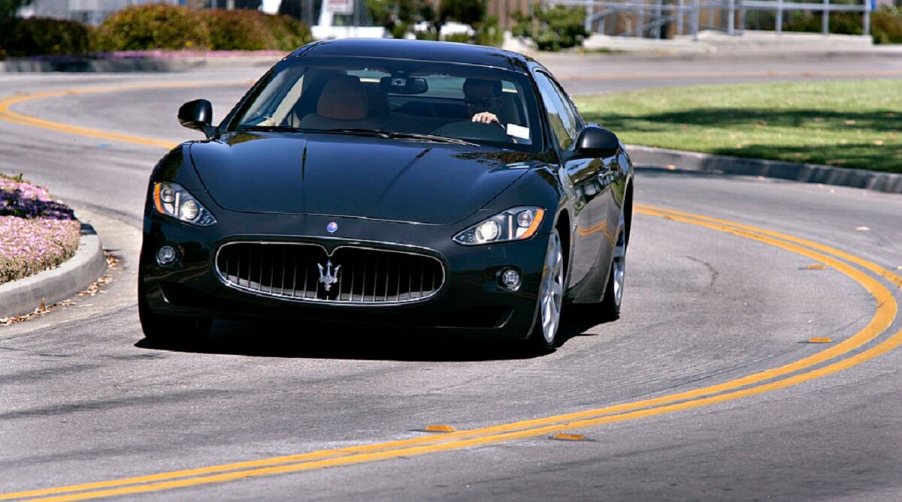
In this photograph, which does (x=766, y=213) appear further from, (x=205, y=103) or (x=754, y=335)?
(x=205, y=103)

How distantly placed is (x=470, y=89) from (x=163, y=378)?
2.79 metres

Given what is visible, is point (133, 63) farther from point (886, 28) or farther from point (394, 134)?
point (394, 134)

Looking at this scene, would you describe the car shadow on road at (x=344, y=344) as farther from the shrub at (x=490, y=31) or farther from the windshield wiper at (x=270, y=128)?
the shrub at (x=490, y=31)

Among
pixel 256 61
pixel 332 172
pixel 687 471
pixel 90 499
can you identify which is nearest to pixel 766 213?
pixel 332 172

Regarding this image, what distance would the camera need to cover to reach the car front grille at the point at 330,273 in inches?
338

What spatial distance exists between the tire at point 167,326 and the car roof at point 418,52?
1986 mm

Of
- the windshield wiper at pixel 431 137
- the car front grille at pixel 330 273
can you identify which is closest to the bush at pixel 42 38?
the windshield wiper at pixel 431 137

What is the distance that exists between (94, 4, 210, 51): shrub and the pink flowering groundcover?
29.8 m

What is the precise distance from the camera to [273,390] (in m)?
7.96

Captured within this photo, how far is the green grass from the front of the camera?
2342 cm

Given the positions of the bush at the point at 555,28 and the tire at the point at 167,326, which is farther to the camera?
the bush at the point at 555,28

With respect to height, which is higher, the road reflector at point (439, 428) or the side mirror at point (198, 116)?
the side mirror at point (198, 116)

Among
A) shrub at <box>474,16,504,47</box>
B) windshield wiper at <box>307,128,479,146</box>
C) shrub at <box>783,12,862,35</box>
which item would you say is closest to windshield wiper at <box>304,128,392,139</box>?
windshield wiper at <box>307,128,479,146</box>

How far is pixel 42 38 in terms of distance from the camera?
40.5 m
